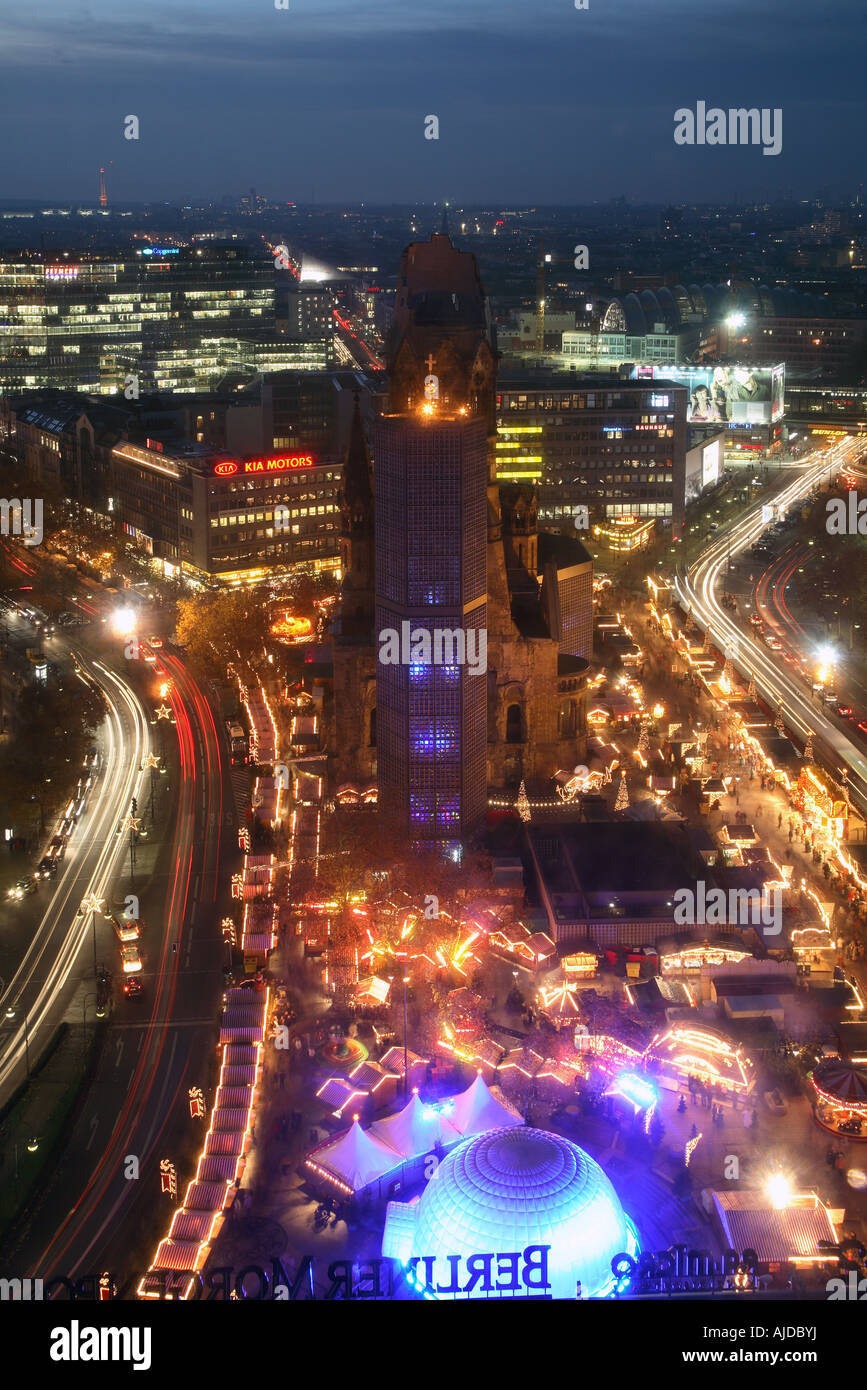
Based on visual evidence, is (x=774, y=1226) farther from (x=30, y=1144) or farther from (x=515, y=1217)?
(x=30, y=1144)

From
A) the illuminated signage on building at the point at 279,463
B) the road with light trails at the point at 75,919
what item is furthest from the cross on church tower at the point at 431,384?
the illuminated signage on building at the point at 279,463

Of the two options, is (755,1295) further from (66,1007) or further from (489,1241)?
(66,1007)

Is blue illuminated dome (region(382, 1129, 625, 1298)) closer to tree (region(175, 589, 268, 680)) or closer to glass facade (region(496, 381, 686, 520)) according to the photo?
tree (region(175, 589, 268, 680))

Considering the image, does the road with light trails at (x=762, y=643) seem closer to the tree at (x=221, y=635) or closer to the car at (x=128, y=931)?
the tree at (x=221, y=635)

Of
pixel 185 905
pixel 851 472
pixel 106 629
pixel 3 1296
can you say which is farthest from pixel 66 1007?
pixel 851 472

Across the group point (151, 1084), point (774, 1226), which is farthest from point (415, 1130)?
point (774, 1226)
